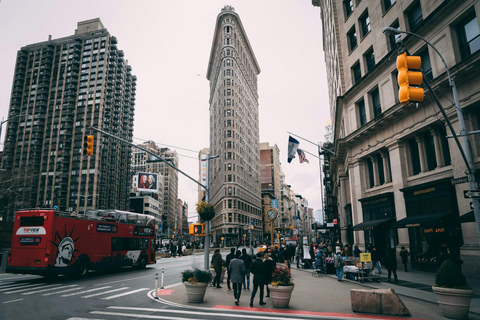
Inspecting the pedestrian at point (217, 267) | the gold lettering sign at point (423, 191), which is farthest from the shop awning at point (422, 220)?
the pedestrian at point (217, 267)

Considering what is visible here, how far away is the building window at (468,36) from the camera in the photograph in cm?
1738

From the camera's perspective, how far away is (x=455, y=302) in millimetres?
9289

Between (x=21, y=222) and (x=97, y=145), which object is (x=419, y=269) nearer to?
(x=21, y=222)

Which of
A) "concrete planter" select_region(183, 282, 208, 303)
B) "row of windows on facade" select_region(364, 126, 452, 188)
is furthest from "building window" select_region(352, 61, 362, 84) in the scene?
"concrete planter" select_region(183, 282, 208, 303)

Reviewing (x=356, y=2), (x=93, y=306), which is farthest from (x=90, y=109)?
(x=93, y=306)

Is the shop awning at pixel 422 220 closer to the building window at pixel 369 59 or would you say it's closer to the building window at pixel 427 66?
the building window at pixel 427 66

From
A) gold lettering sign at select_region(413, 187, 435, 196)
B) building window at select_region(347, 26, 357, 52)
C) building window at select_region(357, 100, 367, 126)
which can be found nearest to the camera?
gold lettering sign at select_region(413, 187, 435, 196)

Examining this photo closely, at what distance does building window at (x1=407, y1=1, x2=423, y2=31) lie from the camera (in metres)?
21.7

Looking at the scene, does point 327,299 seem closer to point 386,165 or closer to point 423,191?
point 423,191

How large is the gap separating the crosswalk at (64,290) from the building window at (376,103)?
2169 cm

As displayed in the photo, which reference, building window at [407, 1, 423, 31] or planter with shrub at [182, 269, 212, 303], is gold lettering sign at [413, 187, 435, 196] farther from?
planter with shrub at [182, 269, 212, 303]

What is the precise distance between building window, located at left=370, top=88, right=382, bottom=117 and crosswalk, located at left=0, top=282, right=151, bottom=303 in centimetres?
2169

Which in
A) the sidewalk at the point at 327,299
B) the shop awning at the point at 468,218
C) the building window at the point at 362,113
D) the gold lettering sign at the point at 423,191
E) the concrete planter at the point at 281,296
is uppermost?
the building window at the point at 362,113

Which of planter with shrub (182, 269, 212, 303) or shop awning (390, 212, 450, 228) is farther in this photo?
shop awning (390, 212, 450, 228)
